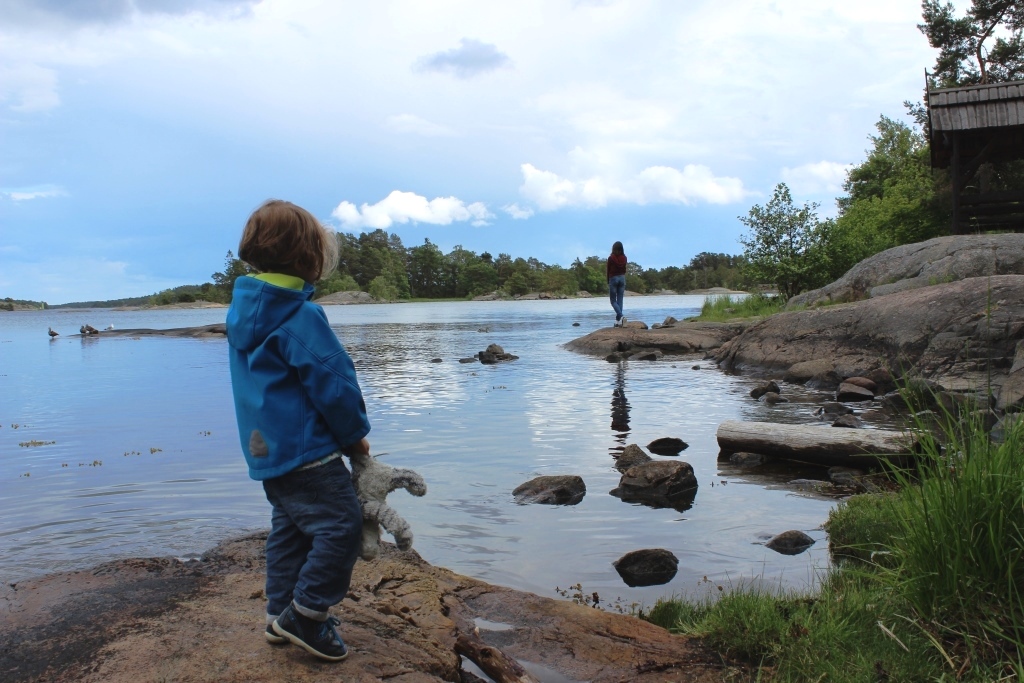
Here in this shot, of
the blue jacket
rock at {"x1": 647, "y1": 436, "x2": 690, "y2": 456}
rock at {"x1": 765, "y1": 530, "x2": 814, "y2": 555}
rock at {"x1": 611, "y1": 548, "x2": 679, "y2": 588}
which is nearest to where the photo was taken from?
the blue jacket

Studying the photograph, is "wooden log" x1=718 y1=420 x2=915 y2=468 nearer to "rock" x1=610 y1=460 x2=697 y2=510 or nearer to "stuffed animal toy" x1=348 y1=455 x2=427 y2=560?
"rock" x1=610 y1=460 x2=697 y2=510

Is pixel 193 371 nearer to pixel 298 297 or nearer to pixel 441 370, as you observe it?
pixel 441 370

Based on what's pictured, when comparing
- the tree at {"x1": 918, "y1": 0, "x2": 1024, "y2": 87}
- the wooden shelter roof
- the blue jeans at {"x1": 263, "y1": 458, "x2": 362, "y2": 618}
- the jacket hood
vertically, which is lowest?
the blue jeans at {"x1": 263, "y1": 458, "x2": 362, "y2": 618}

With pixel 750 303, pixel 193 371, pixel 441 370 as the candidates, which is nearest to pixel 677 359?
pixel 441 370

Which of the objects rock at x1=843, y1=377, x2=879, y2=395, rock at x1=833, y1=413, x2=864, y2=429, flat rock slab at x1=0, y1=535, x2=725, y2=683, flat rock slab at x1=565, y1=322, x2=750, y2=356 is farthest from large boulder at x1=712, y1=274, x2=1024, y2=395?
flat rock slab at x1=0, y1=535, x2=725, y2=683

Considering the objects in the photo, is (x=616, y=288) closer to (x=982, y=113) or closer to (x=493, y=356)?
(x=493, y=356)

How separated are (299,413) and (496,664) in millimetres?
1564

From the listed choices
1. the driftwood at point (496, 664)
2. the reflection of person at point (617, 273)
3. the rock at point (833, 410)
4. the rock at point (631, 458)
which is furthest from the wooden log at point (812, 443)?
the reflection of person at point (617, 273)

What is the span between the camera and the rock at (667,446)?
9992mm

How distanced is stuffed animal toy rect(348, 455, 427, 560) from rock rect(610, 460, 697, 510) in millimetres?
4339

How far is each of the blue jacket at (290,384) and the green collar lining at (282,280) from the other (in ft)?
0.09

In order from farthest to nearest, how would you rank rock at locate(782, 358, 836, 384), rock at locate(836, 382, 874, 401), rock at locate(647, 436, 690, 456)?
1. rock at locate(782, 358, 836, 384)
2. rock at locate(836, 382, 874, 401)
3. rock at locate(647, 436, 690, 456)

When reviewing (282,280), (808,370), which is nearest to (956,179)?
→ (808,370)

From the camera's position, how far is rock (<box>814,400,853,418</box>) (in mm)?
12050
